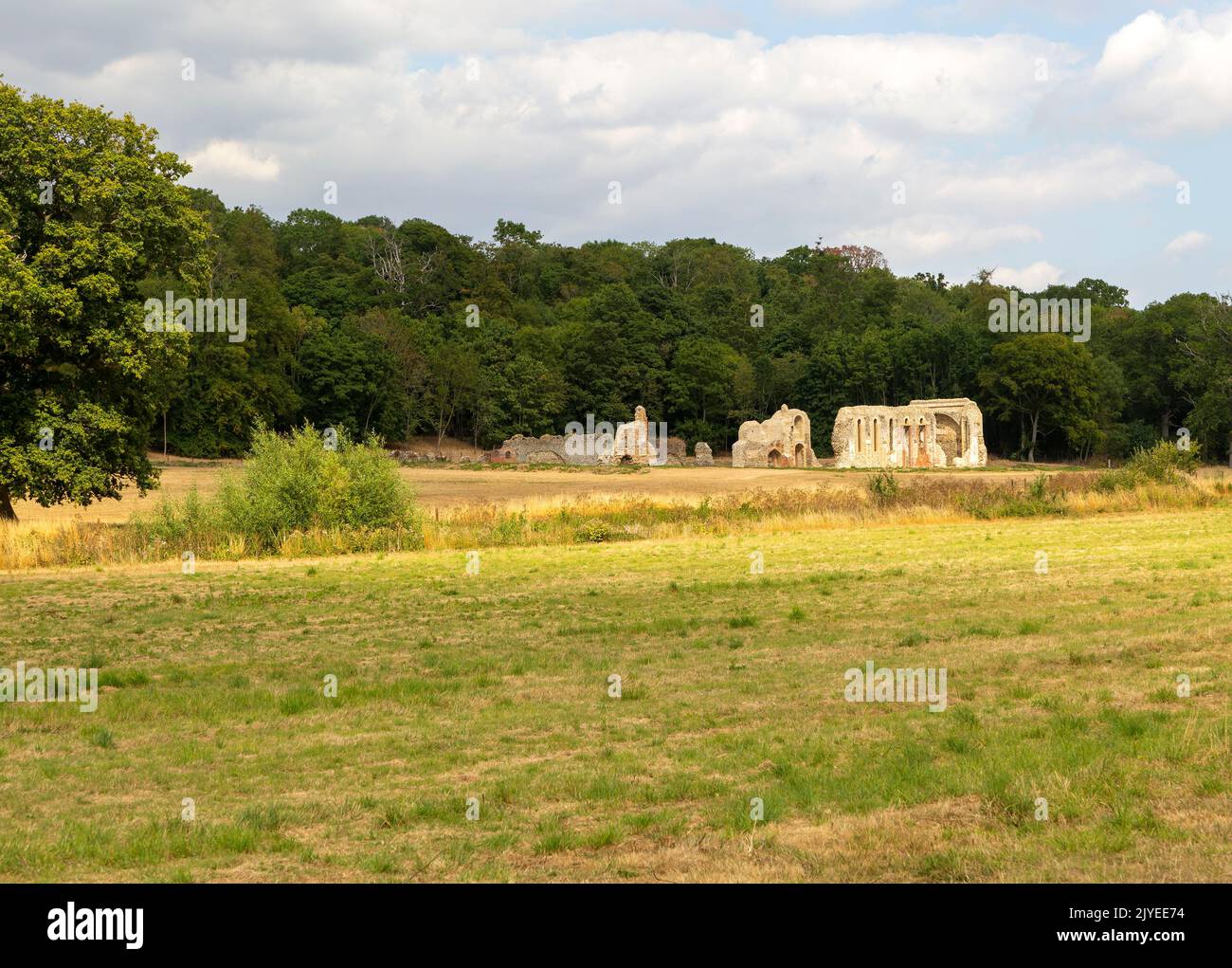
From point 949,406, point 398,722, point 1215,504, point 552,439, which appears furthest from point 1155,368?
point 398,722

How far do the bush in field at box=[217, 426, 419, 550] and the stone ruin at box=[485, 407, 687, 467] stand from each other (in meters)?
60.5

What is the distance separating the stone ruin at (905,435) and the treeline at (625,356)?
9.70 metres

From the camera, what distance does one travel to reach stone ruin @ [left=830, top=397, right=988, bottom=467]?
9294cm

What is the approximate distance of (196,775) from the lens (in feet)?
34.6

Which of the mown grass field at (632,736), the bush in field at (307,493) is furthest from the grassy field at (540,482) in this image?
the mown grass field at (632,736)

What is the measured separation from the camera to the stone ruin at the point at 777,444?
94.2m

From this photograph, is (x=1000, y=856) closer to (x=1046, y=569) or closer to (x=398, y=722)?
(x=398, y=722)

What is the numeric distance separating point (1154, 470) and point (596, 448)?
58.3 metres

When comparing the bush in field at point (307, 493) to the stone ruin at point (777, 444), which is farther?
the stone ruin at point (777, 444)

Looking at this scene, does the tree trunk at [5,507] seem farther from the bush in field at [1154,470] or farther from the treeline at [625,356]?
the treeline at [625,356]

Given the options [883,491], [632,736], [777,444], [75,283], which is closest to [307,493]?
[75,283]

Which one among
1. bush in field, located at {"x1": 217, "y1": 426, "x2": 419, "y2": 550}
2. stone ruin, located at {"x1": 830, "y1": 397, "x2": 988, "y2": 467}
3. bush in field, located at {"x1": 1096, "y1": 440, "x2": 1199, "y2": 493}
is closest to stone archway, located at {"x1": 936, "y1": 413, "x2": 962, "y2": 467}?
stone ruin, located at {"x1": 830, "y1": 397, "x2": 988, "y2": 467}

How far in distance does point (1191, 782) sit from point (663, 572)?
17.8 meters

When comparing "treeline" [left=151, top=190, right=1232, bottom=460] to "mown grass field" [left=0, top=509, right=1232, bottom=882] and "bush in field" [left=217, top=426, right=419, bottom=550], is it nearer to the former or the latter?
"bush in field" [left=217, top=426, right=419, bottom=550]
